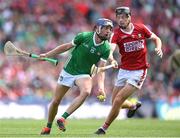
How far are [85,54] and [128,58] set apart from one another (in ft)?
3.76

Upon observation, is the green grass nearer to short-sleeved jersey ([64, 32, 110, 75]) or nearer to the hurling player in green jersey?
the hurling player in green jersey

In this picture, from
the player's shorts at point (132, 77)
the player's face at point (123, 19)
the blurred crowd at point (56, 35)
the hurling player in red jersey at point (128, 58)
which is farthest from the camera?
the blurred crowd at point (56, 35)

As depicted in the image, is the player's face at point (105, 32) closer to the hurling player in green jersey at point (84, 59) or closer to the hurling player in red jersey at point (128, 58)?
the hurling player in green jersey at point (84, 59)

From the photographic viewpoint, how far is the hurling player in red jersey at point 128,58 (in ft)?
51.4

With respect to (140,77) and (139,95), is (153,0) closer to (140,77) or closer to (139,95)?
(139,95)

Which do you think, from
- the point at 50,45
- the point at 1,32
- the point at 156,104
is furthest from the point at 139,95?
the point at 1,32

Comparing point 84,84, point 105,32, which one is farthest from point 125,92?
point 105,32

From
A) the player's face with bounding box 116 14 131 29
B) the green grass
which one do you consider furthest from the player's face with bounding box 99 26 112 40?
the green grass

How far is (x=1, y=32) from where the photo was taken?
28.9 metres

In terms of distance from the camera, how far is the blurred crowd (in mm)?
27375

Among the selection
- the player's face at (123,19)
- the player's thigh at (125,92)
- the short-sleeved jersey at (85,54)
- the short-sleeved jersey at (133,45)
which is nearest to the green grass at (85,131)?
the player's thigh at (125,92)

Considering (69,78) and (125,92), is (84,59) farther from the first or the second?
(125,92)

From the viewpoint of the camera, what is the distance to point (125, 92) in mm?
15656

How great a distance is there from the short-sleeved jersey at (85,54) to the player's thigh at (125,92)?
0.77 meters
